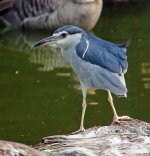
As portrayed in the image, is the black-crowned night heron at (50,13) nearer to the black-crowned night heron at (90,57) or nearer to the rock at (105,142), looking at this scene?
the rock at (105,142)

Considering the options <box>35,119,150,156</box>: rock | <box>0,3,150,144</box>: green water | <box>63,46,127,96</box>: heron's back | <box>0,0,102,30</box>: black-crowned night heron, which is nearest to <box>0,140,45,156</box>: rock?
<box>35,119,150,156</box>: rock

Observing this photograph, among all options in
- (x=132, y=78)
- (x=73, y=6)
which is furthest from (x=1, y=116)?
(x=73, y=6)

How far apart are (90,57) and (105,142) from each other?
1.98 ft

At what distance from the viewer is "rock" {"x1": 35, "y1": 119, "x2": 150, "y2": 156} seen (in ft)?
17.0

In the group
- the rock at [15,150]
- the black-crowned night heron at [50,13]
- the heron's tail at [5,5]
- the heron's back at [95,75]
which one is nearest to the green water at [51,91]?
the black-crowned night heron at [50,13]

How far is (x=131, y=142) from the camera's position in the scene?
5.37 metres

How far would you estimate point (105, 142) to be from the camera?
5.35 meters

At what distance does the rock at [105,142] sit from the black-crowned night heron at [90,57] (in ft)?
1.13

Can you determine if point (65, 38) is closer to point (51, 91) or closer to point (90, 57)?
point (90, 57)

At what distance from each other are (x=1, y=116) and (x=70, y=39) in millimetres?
2730

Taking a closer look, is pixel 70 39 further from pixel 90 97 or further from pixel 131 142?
pixel 90 97

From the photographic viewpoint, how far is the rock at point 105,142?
518cm

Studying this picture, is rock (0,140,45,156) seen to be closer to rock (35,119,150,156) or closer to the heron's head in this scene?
rock (35,119,150,156)

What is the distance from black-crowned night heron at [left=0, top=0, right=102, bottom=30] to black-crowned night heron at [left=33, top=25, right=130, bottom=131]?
22.4ft
